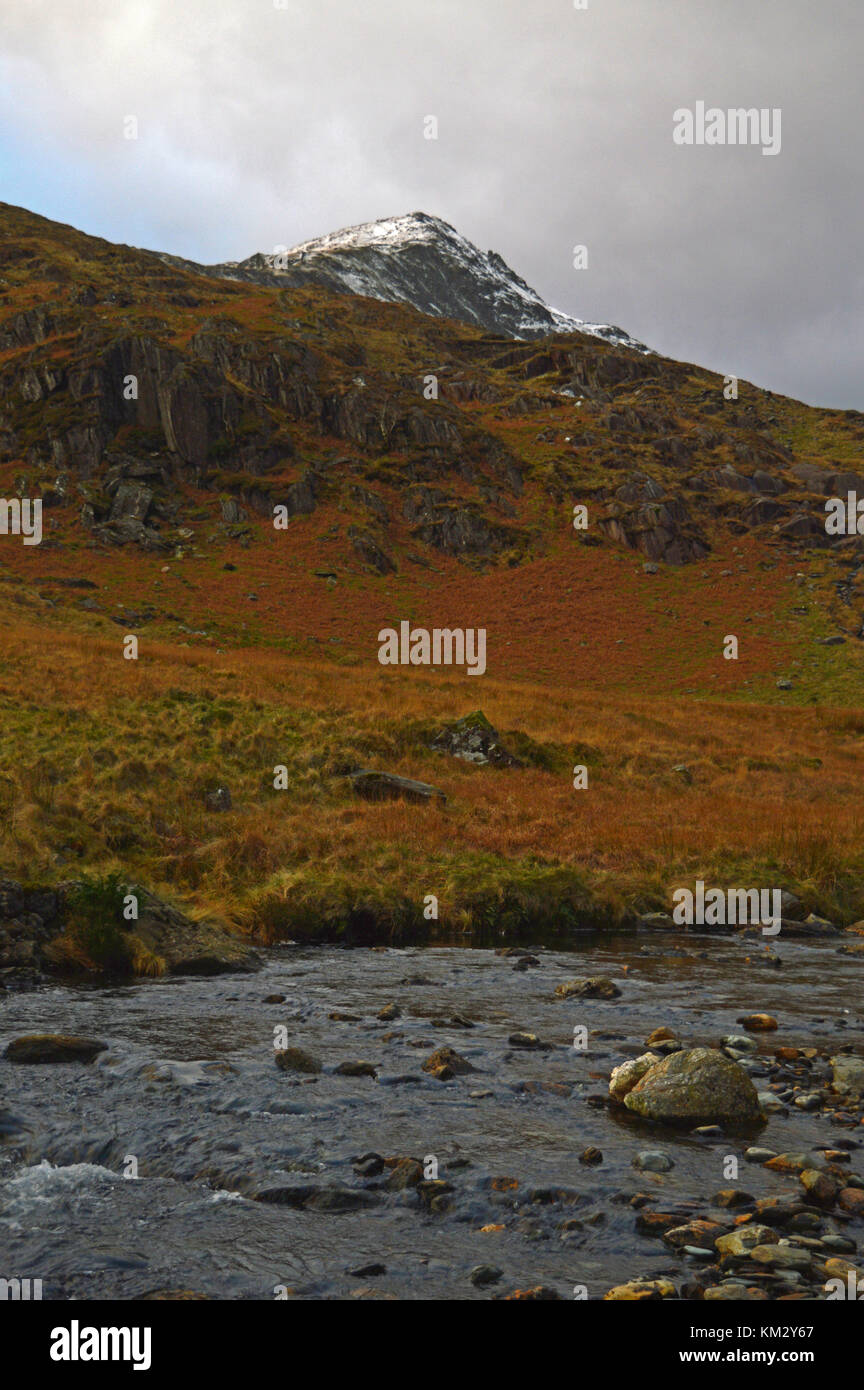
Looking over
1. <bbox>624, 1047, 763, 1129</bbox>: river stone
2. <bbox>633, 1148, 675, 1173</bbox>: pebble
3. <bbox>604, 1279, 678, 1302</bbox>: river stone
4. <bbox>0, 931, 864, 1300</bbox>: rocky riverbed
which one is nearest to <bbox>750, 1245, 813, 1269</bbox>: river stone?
<bbox>0, 931, 864, 1300</bbox>: rocky riverbed

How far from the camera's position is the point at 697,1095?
922 cm

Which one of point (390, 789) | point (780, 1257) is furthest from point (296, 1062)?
point (390, 789)

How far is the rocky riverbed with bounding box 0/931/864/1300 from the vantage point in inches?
252

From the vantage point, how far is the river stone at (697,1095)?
9.10 metres

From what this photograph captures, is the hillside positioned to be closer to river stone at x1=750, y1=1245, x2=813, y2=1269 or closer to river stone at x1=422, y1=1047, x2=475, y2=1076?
river stone at x1=422, y1=1047, x2=475, y2=1076

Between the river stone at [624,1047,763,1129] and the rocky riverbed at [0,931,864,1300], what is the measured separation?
4cm

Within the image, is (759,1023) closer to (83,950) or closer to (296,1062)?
(296,1062)

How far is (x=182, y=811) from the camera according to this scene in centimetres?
2130

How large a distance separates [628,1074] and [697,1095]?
79 centimetres

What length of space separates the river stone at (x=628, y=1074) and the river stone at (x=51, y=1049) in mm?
5946

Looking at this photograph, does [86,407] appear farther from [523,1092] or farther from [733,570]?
[523,1092]

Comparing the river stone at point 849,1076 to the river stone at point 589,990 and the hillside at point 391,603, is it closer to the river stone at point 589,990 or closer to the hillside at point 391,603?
the river stone at point 589,990

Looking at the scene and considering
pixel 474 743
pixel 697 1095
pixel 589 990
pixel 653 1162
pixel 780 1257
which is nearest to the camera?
pixel 780 1257

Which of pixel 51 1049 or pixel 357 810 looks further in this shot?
pixel 357 810
